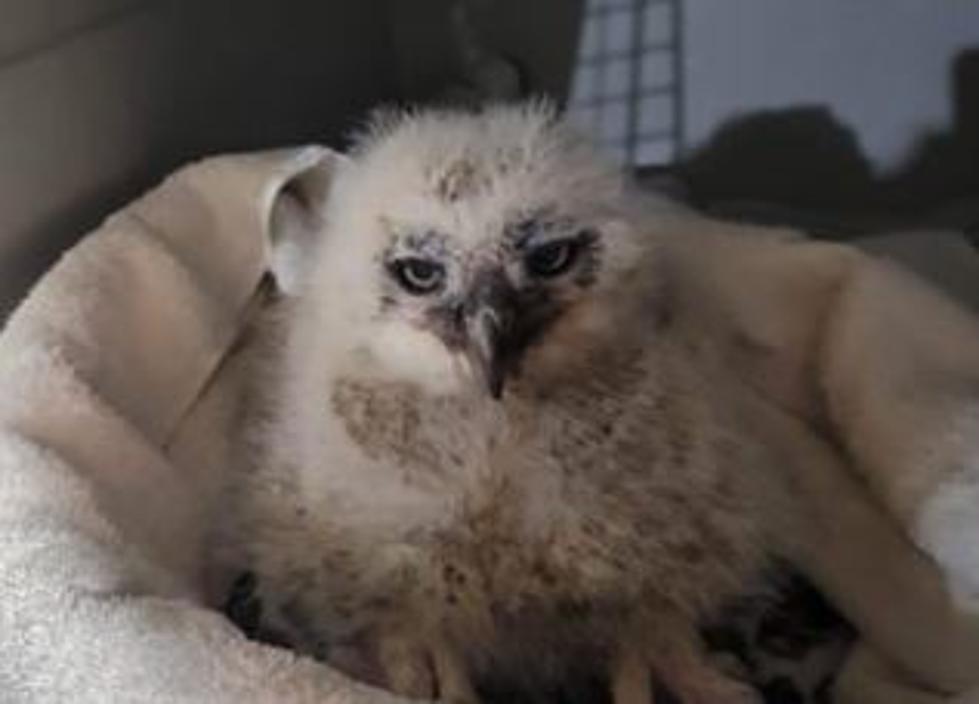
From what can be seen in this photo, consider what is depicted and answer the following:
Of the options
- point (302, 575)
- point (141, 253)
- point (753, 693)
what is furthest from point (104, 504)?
point (753, 693)

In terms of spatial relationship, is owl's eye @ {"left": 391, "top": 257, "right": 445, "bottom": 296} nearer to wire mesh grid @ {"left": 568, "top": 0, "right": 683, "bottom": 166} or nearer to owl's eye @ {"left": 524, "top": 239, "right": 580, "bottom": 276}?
owl's eye @ {"left": 524, "top": 239, "right": 580, "bottom": 276}

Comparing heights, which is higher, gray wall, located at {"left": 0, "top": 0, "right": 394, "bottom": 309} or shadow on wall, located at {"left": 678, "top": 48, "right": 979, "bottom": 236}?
gray wall, located at {"left": 0, "top": 0, "right": 394, "bottom": 309}

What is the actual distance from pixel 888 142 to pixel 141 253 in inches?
26.9

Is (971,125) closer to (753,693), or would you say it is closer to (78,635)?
(753,693)

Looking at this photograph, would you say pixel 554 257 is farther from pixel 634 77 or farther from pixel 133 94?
pixel 634 77

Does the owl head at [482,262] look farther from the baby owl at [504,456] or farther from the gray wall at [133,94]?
the gray wall at [133,94]

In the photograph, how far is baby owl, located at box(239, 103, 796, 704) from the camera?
104 centimetres

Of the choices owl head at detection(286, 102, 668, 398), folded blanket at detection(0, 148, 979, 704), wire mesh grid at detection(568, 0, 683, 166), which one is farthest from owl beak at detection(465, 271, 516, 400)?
wire mesh grid at detection(568, 0, 683, 166)

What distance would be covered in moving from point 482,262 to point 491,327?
0.15ft

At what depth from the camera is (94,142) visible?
1.23 meters

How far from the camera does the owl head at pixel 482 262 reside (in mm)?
1040

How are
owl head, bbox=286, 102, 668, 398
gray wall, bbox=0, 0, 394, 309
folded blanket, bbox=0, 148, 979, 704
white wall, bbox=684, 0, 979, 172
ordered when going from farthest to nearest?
white wall, bbox=684, 0, 979, 172 < gray wall, bbox=0, 0, 394, 309 < owl head, bbox=286, 102, 668, 398 < folded blanket, bbox=0, 148, 979, 704

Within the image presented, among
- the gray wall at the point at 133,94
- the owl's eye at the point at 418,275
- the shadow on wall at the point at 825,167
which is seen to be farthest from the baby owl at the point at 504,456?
the shadow on wall at the point at 825,167

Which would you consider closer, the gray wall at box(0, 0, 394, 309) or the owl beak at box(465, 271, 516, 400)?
the owl beak at box(465, 271, 516, 400)
